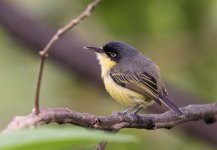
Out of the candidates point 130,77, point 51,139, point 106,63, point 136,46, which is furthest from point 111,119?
point 136,46

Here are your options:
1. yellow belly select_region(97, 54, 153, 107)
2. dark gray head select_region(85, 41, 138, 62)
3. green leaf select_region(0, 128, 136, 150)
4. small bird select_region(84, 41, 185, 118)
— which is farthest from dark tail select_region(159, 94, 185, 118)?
green leaf select_region(0, 128, 136, 150)

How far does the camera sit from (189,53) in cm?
504

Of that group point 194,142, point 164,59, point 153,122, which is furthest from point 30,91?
point 153,122

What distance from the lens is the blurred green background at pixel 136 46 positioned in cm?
441

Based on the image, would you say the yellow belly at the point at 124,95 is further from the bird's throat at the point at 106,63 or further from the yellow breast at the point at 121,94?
the bird's throat at the point at 106,63

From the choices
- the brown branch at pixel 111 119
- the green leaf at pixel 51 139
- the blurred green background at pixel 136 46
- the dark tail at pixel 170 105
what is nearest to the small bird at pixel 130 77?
the dark tail at pixel 170 105

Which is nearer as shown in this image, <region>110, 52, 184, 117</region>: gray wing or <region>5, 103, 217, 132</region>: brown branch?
<region>5, 103, 217, 132</region>: brown branch

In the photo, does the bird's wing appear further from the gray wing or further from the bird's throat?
the bird's throat

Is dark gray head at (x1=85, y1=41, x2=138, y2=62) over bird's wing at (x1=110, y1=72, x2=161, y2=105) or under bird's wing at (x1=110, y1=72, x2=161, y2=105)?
over

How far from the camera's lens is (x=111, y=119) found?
2.05 meters

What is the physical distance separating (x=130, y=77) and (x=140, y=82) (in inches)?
5.8

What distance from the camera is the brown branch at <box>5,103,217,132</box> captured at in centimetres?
102

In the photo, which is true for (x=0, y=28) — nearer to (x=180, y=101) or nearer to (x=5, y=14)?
(x=5, y=14)

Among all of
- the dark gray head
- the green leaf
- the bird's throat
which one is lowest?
the green leaf
